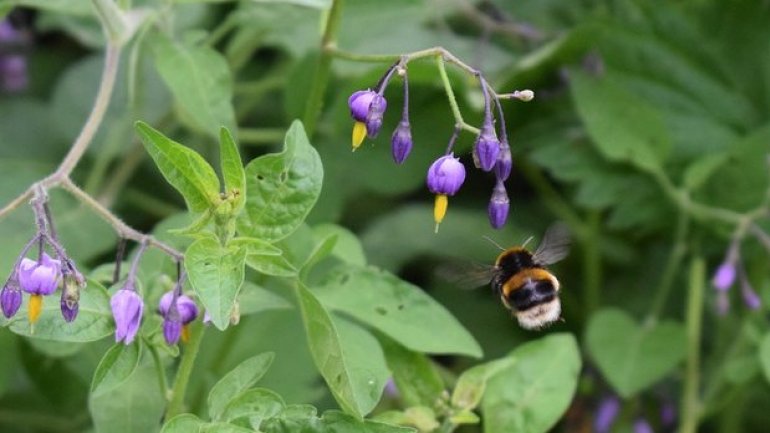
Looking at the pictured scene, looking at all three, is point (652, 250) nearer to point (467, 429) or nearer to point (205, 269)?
point (467, 429)

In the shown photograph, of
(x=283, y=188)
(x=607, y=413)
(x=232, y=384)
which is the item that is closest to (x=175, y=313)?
(x=232, y=384)

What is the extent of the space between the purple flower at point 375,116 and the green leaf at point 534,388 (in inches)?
24.6

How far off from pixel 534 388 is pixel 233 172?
2.37 ft

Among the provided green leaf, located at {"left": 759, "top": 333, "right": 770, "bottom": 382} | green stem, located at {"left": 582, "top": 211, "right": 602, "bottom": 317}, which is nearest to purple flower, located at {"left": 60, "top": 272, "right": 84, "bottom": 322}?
green leaf, located at {"left": 759, "top": 333, "right": 770, "bottom": 382}

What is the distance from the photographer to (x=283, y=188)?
1.87 metres

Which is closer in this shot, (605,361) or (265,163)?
(265,163)

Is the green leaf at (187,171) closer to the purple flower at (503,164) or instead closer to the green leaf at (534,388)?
the purple flower at (503,164)

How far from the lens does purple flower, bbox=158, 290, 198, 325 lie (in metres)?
1.82

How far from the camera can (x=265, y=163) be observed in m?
1.88

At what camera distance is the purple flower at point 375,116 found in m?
1.78

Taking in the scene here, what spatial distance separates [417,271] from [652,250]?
2.20ft

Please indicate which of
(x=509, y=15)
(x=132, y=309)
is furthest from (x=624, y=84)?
(x=132, y=309)

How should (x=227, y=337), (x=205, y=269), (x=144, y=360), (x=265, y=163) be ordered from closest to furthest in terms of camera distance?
1. (x=205, y=269)
2. (x=265, y=163)
3. (x=144, y=360)
4. (x=227, y=337)

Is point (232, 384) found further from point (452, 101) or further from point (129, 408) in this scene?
point (452, 101)
